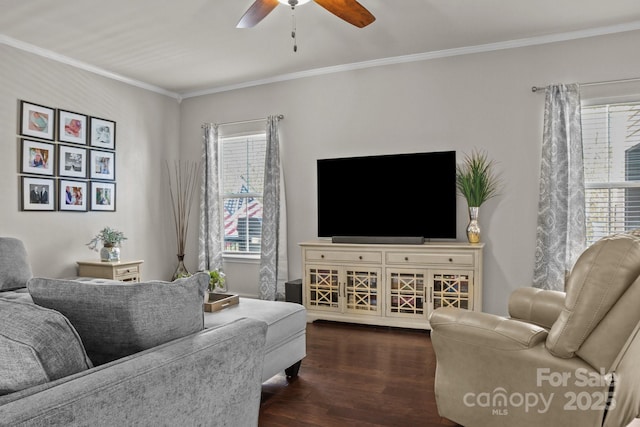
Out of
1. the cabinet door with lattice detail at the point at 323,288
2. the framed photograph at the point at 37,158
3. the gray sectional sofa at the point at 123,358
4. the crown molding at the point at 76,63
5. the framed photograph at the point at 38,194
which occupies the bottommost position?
the cabinet door with lattice detail at the point at 323,288

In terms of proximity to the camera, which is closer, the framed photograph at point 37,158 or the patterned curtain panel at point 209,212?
the framed photograph at point 37,158

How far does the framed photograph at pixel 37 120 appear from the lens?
4.18 m

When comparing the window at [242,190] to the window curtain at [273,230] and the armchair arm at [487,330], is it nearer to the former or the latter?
the window curtain at [273,230]

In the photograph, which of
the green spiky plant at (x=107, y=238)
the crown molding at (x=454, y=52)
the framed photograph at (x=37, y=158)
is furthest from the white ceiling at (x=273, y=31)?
the green spiky plant at (x=107, y=238)

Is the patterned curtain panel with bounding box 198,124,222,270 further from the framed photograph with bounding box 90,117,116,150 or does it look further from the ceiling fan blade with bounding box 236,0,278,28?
the ceiling fan blade with bounding box 236,0,278,28

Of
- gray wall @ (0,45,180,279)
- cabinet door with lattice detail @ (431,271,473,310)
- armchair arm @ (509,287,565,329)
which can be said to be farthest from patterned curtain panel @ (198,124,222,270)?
armchair arm @ (509,287,565,329)

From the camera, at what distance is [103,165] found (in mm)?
4934

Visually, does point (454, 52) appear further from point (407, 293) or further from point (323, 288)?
point (323, 288)

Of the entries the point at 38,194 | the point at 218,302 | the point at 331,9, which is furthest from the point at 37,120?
the point at 331,9

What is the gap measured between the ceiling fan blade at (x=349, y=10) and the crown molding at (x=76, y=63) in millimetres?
3086

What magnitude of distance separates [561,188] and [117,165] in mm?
4662

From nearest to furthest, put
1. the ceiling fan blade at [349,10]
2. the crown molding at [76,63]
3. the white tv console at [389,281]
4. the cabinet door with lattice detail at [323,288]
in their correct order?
1. the ceiling fan blade at [349,10]
2. the white tv console at [389,281]
3. the crown molding at [76,63]
4. the cabinet door with lattice detail at [323,288]

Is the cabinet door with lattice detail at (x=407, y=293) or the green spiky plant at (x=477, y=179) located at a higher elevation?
the green spiky plant at (x=477, y=179)

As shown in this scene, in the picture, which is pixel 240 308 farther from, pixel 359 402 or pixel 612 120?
pixel 612 120
